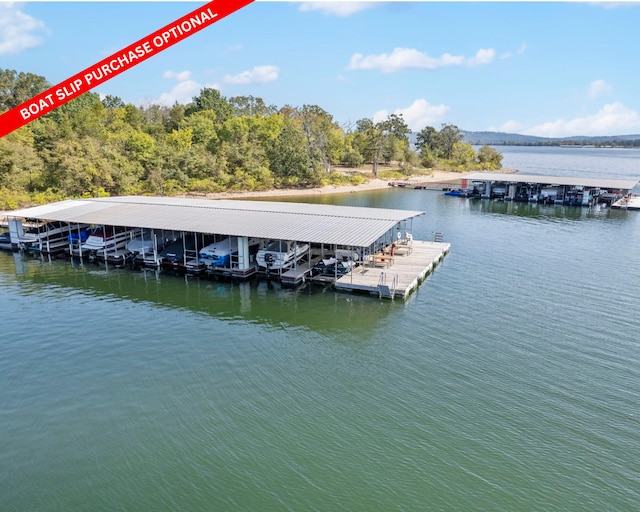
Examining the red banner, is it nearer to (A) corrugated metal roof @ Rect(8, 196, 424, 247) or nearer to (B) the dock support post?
(A) corrugated metal roof @ Rect(8, 196, 424, 247)

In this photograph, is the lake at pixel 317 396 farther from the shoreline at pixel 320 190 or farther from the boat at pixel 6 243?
the shoreline at pixel 320 190

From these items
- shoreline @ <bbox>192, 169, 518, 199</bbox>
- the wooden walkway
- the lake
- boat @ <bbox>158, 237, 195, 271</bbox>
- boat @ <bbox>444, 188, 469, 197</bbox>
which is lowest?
the lake

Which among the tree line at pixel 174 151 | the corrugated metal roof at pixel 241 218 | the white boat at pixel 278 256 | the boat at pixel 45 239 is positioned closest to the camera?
the corrugated metal roof at pixel 241 218

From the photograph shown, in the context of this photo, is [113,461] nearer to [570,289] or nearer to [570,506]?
[570,506]

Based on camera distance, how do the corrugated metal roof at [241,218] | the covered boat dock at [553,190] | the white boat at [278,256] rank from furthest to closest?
1. the covered boat dock at [553,190]
2. the white boat at [278,256]
3. the corrugated metal roof at [241,218]

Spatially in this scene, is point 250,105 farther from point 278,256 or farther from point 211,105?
point 278,256

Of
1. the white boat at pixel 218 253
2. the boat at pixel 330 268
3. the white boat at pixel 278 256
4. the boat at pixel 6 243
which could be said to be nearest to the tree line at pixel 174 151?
the boat at pixel 6 243

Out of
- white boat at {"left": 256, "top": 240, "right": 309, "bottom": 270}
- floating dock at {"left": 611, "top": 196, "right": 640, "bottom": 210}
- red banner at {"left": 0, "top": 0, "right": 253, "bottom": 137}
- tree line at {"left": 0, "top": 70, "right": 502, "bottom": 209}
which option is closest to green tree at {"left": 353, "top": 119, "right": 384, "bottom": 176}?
tree line at {"left": 0, "top": 70, "right": 502, "bottom": 209}

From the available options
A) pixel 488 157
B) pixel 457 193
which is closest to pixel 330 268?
pixel 457 193
